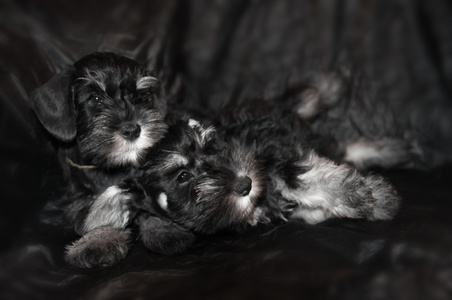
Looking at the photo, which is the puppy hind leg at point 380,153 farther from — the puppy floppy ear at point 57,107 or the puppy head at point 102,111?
the puppy floppy ear at point 57,107

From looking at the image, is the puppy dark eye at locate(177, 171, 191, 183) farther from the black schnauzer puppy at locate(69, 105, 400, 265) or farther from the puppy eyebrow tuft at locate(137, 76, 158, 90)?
the puppy eyebrow tuft at locate(137, 76, 158, 90)

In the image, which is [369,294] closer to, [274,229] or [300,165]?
[274,229]

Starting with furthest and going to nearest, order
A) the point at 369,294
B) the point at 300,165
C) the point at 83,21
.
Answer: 1. the point at 83,21
2. the point at 300,165
3. the point at 369,294

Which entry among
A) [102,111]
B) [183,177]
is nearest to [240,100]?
[183,177]

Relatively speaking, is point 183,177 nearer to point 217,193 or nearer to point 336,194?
point 217,193

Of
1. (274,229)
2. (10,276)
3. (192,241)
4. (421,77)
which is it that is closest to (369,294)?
(274,229)

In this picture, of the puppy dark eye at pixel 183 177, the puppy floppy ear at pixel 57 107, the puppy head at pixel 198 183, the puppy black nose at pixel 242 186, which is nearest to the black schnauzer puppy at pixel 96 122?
the puppy floppy ear at pixel 57 107

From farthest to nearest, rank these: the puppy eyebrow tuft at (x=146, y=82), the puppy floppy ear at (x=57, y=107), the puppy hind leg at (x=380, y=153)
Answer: the puppy hind leg at (x=380, y=153), the puppy eyebrow tuft at (x=146, y=82), the puppy floppy ear at (x=57, y=107)
